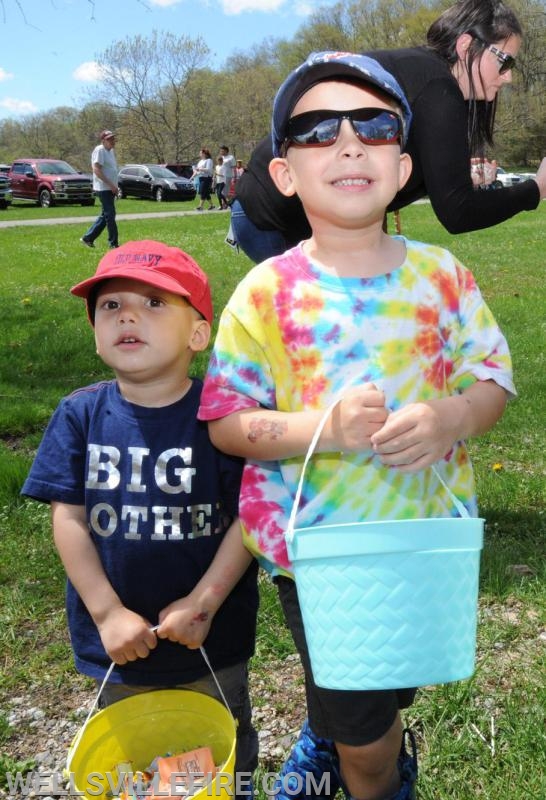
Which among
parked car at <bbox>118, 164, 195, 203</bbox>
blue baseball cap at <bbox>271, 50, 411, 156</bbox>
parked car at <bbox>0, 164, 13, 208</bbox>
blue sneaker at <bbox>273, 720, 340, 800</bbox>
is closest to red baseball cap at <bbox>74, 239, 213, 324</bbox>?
blue baseball cap at <bbox>271, 50, 411, 156</bbox>

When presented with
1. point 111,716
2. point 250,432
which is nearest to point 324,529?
point 250,432

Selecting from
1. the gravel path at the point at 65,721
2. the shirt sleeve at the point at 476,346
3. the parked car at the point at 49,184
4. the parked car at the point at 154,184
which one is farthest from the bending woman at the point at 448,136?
the parked car at the point at 154,184

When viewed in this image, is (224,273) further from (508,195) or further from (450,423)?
(450,423)

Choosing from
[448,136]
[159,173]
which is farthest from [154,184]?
[448,136]

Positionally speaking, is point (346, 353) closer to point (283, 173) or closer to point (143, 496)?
point (283, 173)

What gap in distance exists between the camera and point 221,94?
2271 inches

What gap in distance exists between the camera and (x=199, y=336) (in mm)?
1971

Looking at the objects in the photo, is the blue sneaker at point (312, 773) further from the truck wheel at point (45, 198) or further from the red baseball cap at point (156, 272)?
the truck wheel at point (45, 198)

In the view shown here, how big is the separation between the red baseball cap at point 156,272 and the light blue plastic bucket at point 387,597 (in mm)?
609

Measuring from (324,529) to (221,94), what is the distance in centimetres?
6036

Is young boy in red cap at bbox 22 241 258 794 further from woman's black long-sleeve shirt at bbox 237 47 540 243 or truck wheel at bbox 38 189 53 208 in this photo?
truck wheel at bbox 38 189 53 208

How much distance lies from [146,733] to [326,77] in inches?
57.9

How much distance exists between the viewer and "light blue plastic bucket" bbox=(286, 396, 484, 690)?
1374 millimetres

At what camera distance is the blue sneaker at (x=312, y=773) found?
2.02 meters
